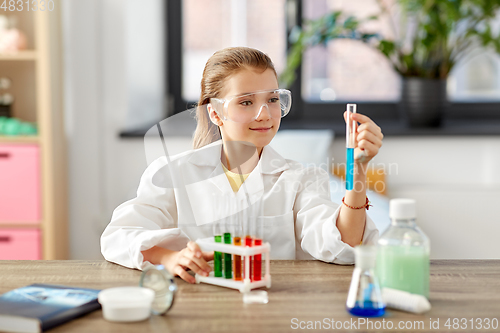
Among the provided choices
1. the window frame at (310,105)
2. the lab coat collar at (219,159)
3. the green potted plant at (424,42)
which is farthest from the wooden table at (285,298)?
the window frame at (310,105)

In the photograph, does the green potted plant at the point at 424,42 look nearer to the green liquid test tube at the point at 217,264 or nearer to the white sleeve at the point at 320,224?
the white sleeve at the point at 320,224

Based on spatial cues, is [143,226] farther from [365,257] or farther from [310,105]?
[310,105]

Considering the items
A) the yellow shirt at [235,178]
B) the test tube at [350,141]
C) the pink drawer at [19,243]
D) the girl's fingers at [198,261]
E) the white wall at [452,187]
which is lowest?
the pink drawer at [19,243]

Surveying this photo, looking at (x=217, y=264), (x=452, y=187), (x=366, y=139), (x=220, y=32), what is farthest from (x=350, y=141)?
(x=220, y=32)

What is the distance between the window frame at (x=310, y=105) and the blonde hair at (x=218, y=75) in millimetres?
1821

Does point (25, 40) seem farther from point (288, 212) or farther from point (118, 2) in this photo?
point (288, 212)

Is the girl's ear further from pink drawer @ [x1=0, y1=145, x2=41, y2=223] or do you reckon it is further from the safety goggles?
pink drawer @ [x1=0, y1=145, x2=41, y2=223]

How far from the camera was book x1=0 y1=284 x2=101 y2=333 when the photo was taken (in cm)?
74

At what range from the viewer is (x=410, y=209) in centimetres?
78

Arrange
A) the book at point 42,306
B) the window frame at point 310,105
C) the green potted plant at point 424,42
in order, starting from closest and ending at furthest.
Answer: the book at point 42,306 → the green potted plant at point 424,42 → the window frame at point 310,105

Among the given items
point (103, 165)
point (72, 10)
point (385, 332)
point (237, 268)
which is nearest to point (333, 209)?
point (237, 268)

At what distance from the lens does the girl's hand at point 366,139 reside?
942mm

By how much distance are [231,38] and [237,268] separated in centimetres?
248

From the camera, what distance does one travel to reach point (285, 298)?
86 cm
